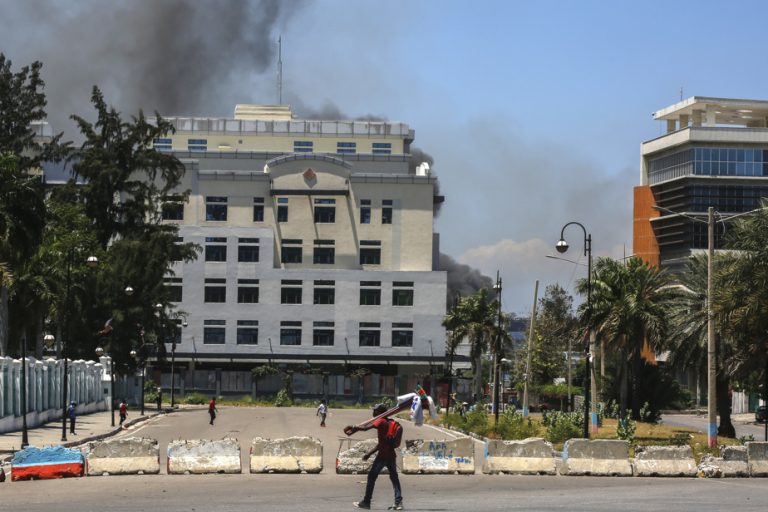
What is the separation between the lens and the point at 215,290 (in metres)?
112

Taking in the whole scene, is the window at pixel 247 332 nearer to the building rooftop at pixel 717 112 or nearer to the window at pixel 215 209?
the window at pixel 215 209

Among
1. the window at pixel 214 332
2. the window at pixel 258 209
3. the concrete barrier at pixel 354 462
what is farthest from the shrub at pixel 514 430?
the window at pixel 258 209

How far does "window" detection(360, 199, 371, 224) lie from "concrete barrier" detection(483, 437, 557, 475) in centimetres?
8833

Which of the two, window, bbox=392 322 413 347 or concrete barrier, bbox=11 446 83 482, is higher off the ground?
window, bbox=392 322 413 347

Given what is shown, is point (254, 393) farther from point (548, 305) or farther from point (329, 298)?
point (548, 305)

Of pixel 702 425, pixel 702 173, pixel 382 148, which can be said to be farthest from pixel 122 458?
pixel 382 148

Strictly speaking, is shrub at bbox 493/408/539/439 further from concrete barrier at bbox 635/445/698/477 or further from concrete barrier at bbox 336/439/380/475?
concrete barrier at bbox 336/439/380/475

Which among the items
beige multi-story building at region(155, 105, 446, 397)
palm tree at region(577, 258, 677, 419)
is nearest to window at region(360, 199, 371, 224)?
beige multi-story building at region(155, 105, 446, 397)

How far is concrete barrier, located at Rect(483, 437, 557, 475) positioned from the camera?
95.2 ft

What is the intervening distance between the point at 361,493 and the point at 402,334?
88500mm

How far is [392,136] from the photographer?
13062cm

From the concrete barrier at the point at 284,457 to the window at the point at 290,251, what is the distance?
88431mm

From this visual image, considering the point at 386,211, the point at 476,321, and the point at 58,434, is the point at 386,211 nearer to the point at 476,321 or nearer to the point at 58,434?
the point at 476,321

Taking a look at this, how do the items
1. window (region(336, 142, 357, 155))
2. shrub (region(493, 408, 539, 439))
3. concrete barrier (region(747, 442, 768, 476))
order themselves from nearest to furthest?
concrete barrier (region(747, 442, 768, 476))
shrub (region(493, 408, 539, 439))
window (region(336, 142, 357, 155))
